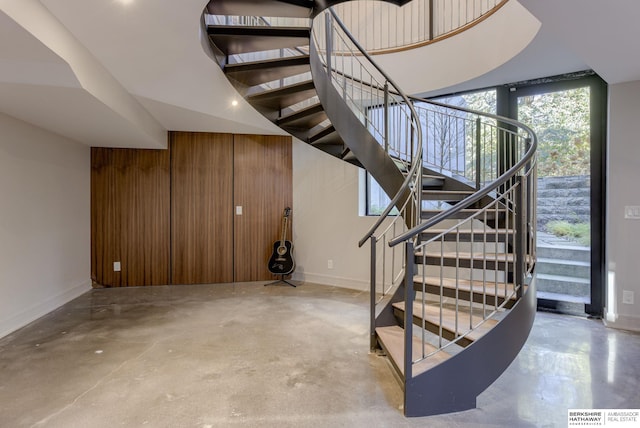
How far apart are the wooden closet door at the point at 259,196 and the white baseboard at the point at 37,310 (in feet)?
6.60

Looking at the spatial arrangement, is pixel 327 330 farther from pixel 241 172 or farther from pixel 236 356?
pixel 241 172

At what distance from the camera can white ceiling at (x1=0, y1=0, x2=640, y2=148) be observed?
2.02 m

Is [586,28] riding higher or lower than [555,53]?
lower

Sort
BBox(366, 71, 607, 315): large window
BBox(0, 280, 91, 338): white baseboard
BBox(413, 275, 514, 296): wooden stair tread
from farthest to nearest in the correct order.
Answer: BBox(366, 71, 607, 315): large window < BBox(0, 280, 91, 338): white baseboard < BBox(413, 275, 514, 296): wooden stair tread

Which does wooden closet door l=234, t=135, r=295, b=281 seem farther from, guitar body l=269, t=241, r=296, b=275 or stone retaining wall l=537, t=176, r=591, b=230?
stone retaining wall l=537, t=176, r=591, b=230

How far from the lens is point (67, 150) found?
13.5 ft

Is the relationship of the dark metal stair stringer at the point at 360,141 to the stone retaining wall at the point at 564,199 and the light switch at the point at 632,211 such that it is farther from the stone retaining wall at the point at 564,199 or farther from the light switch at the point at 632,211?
the light switch at the point at 632,211

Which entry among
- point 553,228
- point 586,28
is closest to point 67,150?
point 586,28

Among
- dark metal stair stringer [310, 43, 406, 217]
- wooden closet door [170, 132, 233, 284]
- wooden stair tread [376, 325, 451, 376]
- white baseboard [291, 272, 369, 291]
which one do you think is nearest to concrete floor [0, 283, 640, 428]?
wooden stair tread [376, 325, 451, 376]

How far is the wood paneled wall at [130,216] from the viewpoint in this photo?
15.4ft

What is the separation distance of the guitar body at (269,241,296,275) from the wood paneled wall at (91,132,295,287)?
0.66 feet

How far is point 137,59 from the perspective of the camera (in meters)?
2.72

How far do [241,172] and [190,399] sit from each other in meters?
3.50

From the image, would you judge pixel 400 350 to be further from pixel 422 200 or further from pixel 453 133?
pixel 453 133
